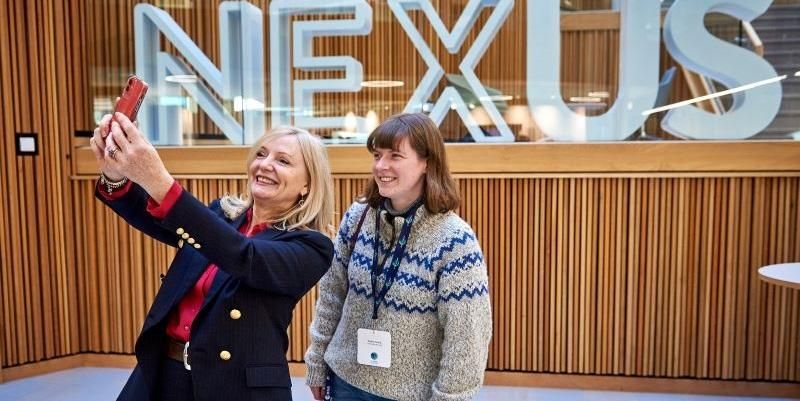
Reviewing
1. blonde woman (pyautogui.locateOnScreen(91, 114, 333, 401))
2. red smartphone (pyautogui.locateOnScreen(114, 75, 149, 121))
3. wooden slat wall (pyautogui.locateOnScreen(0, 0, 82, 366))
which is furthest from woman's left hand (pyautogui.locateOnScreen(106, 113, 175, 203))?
wooden slat wall (pyautogui.locateOnScreen(0, 0, 82, 366))

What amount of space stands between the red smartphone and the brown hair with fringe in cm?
68

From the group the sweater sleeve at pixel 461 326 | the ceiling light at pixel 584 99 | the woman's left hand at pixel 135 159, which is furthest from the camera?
the ceiling light at pixel 584 99

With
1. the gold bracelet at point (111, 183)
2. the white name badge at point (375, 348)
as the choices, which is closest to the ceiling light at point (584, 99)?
the white name badge at point (375, 348)

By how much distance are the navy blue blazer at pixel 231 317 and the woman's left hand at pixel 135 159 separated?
25 centimetres

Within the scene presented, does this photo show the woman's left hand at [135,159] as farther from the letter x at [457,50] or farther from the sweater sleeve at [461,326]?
the letter x at [457,50]

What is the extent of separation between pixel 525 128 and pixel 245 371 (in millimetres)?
2935

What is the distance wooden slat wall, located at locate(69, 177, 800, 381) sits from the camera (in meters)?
3.68

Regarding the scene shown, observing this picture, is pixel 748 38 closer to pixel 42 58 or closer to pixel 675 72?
pixel 675 72

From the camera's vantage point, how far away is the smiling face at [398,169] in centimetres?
166

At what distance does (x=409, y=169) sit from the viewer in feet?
5.48

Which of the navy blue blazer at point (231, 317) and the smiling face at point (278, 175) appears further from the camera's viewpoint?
the smiling face at point (278, 175)

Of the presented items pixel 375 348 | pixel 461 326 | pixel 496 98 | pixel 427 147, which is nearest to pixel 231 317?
pixel 375 348

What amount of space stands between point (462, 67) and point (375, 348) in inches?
107

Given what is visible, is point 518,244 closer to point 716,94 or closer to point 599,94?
point 599,94
